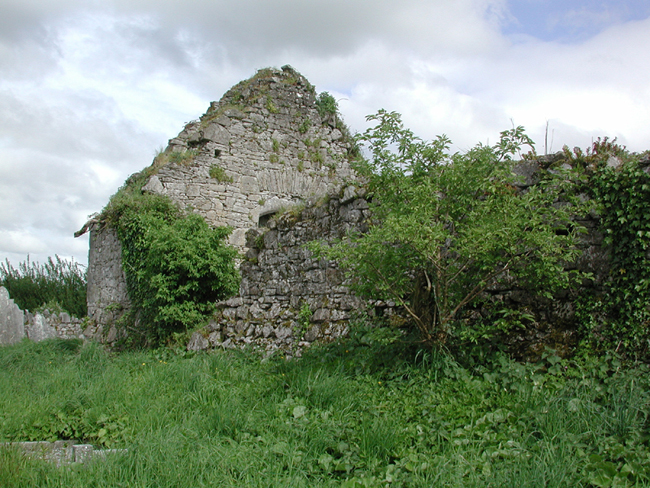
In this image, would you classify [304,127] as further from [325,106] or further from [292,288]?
[292,288]

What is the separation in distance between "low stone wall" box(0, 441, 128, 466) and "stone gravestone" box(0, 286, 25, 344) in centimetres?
1050

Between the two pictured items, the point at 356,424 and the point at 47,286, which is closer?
the point at 356,424

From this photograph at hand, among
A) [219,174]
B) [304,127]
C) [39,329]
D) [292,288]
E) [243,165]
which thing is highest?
[304,127]

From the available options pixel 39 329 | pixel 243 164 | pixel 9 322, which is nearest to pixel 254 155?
pixel 243 164

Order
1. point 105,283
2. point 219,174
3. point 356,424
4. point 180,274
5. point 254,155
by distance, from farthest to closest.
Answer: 1. point 105,283
2. point 254,155
3. point 219,174
4. point 180,274
5. point 356,424

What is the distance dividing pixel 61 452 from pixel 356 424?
2.31 m

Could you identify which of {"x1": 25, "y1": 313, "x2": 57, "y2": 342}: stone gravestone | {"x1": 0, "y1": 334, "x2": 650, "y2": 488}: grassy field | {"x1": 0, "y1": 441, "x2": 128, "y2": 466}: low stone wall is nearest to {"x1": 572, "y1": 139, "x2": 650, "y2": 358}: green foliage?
{"x1": 0, "y1": 334, "x2": 650, "y2": 488}: grassy field

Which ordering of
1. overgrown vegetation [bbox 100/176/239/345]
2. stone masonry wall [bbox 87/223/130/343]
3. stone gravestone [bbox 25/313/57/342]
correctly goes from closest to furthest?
overgrown vegetation [bbox 100/176/239/345], stone masonry wall [bbox 87/223/130/343], stone gravestone [bbox 25/313/57/342]

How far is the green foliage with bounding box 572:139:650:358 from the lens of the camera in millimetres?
4250

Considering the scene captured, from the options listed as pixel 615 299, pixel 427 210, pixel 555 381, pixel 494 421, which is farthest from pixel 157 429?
pixel 615 299

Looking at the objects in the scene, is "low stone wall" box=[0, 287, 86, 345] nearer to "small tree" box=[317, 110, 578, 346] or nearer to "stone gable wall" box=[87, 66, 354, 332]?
"stone gable wall" box=[87, 66, 354, 332]

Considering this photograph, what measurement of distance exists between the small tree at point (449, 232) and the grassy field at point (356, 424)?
720mm

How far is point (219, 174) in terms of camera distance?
1110 centimetres

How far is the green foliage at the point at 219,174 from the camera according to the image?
11055 millimetres
